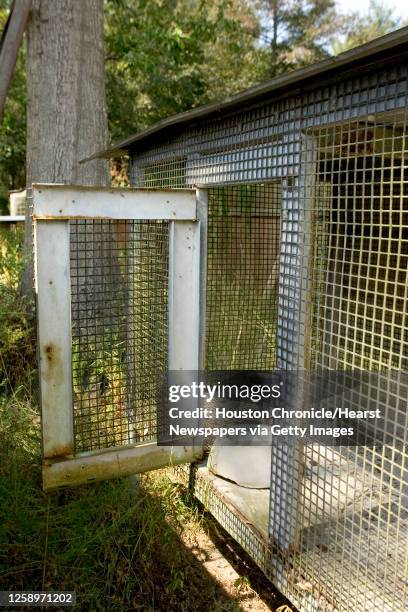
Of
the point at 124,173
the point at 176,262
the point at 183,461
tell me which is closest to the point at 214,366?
the point at 183,461

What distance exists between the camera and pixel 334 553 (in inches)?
95.3

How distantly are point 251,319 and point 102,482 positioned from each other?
6.94 feet

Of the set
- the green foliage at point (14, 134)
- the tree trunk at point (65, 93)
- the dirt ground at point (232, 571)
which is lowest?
the dirt ground at point (232, 571)

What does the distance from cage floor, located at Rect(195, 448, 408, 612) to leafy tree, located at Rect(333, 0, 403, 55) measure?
16264mm

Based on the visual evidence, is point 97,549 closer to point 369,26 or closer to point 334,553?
point 334,553

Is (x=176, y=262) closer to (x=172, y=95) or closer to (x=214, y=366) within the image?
(x=214, y=366)

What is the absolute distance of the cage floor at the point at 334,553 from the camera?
7.09 ft

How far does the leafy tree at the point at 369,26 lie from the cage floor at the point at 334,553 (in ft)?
53.4

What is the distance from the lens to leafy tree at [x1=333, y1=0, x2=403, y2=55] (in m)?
16.2

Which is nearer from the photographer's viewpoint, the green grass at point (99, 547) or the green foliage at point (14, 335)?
the green grass at point (99, 547)

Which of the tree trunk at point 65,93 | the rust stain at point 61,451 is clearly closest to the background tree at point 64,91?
the tree trunk at point 65,93

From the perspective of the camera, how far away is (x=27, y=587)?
2.65 metres

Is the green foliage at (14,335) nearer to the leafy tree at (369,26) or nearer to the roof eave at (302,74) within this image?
the roof eave at (302,74)

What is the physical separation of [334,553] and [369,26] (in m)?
17.7
